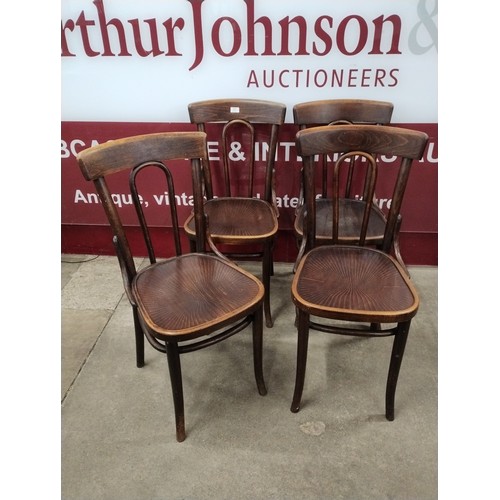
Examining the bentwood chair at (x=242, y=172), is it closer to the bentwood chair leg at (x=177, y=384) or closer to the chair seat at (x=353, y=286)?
the chair seat at (x=353, y=286)

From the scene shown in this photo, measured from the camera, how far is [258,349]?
167 centimetres

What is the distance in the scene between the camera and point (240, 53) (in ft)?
6.86

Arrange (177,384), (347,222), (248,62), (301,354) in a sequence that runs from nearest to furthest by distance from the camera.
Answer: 1. (177,384)
2. (301,354)
3. (347,222)
4. (248,62)

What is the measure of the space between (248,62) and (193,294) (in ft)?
4.19

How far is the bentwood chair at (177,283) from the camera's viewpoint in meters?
1.39

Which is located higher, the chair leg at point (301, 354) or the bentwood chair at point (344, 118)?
the bentwood chair at point (344, 118)

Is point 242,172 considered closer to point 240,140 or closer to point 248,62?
point 240,140

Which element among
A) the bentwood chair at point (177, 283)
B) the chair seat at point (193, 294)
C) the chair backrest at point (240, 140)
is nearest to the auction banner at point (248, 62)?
the chair backrest at point (240, 140)

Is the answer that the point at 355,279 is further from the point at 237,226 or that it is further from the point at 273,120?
the point at 273,120

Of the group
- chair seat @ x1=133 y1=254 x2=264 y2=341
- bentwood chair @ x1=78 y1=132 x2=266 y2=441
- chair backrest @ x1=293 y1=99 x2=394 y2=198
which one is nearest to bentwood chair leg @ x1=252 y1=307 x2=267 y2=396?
bentwood chair @ x1=78 y1=132 x2=266 y2=441

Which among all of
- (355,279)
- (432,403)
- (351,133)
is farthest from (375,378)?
(351,133)

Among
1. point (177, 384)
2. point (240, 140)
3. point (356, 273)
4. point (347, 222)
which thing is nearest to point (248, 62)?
point (240, 140)

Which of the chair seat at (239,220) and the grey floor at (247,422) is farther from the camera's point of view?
the chair seat at (239,220)

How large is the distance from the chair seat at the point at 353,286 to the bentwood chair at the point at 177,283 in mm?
193
